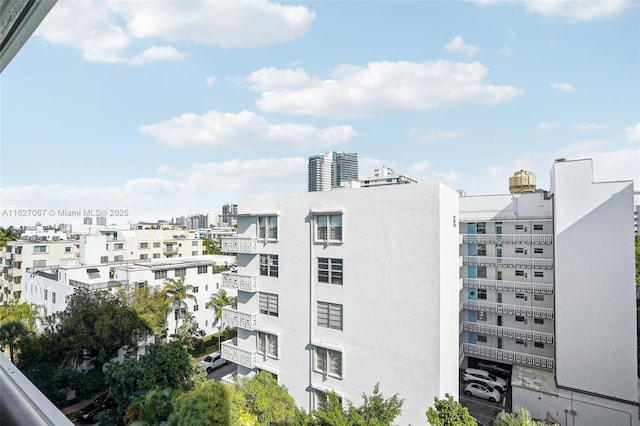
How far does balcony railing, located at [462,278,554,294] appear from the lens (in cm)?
838

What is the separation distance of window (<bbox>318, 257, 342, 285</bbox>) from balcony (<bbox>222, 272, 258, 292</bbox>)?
4.70 feet

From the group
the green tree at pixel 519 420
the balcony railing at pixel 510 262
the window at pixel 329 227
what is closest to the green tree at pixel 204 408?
the window at pixel 329 227

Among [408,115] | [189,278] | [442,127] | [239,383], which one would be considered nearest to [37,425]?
[408,115]

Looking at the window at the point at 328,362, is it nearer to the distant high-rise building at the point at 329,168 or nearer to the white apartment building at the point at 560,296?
the distant high-rise building at the point at 329,168

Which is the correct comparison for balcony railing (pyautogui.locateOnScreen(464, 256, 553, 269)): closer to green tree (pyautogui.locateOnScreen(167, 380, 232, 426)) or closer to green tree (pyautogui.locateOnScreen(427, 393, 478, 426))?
green tree (pyautogui.locateOnScreen(427, 393, 478, 426))

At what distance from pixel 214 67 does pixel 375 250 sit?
351 centimetres

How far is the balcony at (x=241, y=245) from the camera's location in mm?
6523

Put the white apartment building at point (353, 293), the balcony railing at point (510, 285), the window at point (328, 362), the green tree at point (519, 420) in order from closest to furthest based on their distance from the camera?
the green tree at point (519, 420) < the white apartment building at point (353, 293) < the window at point (328, 362) < the balcony railing at point (510, 285)

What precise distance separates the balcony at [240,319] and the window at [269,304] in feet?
0.66

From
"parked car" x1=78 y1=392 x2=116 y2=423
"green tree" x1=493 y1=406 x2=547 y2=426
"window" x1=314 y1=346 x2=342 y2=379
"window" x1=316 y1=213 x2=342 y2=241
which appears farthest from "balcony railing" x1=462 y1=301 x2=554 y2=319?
"parked car" x1=78 y1=392 x2=116 y2=423

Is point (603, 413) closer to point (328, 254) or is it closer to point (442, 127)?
point (328, 254)

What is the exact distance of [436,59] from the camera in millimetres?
3023

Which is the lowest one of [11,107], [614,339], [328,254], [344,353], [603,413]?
[603,413]

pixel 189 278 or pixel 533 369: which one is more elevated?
pixel 189 278
